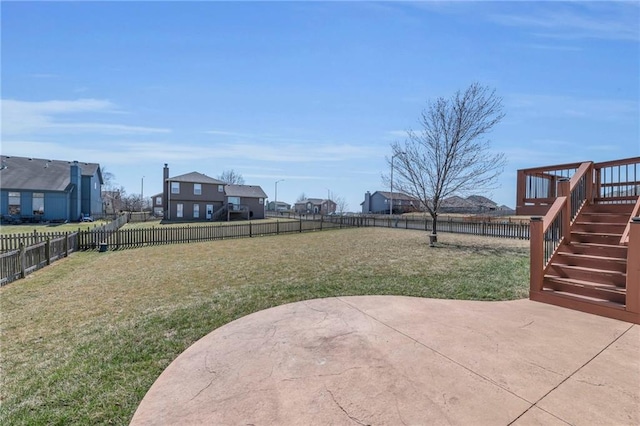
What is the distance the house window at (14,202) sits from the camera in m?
27.8

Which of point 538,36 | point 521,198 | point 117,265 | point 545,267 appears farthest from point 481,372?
point 117,265

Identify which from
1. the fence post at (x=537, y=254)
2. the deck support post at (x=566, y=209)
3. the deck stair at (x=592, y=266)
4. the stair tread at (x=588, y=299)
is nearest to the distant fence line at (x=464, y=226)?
the deck stair at (x=592, y=266)

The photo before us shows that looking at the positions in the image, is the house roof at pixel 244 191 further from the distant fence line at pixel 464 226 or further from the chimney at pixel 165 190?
the distant fence line at pixel 464 226

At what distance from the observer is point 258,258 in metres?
10.7

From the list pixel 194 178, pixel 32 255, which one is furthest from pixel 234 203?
pixel 32 255

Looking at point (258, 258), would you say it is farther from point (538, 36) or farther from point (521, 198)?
point (538, 36)

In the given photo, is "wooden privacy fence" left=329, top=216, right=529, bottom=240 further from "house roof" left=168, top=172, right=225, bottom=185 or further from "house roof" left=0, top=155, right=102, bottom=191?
"house roof" left=0, top=155, right=102, bottom=191

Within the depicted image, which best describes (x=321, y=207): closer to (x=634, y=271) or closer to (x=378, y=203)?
(x=378, y=203)

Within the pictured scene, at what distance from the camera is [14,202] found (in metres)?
27.8

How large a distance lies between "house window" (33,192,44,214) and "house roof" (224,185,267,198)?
1725 centimetres

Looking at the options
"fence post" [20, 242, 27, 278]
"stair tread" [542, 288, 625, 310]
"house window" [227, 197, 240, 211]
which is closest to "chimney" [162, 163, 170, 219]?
"house window" [227, 197, 240, 211]

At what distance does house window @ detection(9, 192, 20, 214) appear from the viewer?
2775cm

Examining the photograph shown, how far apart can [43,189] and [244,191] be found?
774 inches

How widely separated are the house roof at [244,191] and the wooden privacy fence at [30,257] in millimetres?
26832
